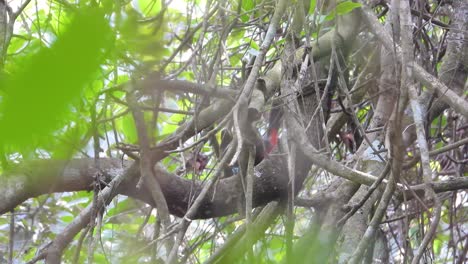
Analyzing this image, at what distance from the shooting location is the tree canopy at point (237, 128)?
0.26 metres

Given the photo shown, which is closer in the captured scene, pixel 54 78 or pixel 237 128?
pixel 54 78

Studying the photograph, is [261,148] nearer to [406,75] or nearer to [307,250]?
[406,75]

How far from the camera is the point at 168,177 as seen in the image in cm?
149

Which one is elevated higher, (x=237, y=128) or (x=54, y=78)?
(x=237, y=128)

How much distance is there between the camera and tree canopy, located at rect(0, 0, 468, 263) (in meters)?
0.26

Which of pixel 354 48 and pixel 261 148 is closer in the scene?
pixel 261 148

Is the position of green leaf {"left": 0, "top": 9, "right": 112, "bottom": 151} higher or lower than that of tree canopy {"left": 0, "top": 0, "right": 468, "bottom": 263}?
lower

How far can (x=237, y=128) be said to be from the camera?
3.07 feet

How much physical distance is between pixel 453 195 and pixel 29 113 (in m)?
1.88

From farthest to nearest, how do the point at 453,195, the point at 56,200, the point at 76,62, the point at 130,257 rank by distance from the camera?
1. the point at 56,200
2. the point at 453,195
3. the point at 130,257
4. the point at 76,62

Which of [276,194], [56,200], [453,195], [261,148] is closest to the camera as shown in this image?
[261,148]

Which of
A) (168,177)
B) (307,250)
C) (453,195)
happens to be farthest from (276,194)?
(307,250)

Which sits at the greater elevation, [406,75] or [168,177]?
[168,177]

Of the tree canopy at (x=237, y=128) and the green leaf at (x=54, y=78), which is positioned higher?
the tree canopy at (x=237, y=128)
